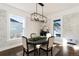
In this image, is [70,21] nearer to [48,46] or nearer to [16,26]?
[48,46]

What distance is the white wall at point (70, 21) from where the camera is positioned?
7.10 ft

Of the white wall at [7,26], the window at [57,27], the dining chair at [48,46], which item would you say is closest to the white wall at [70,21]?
the window at [57,27]

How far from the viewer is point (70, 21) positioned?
250 cm

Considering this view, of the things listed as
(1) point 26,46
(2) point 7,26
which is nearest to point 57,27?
(1) point 26,46

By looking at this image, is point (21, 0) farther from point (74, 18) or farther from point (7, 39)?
point (74, 18)

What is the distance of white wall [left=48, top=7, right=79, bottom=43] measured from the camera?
2.16 m

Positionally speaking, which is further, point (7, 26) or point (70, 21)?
point (70, 21)

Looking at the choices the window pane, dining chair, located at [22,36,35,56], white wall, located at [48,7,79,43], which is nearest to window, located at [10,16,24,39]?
the window pane

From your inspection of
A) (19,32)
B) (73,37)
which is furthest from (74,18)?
(19,32)

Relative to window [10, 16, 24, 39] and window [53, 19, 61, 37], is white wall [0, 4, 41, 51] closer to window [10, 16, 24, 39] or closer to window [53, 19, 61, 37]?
window [10, 16, 24, 39]

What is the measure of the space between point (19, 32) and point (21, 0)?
97 cm

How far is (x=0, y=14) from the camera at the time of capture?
2227 mm

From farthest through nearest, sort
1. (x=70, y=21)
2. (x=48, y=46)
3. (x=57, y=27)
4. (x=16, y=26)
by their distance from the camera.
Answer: (x=70, y=21), (x=48, y=46), (x=57, y=27), (x=16, y=26)

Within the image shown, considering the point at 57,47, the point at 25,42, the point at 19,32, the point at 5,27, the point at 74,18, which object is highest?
the point at 74,18
